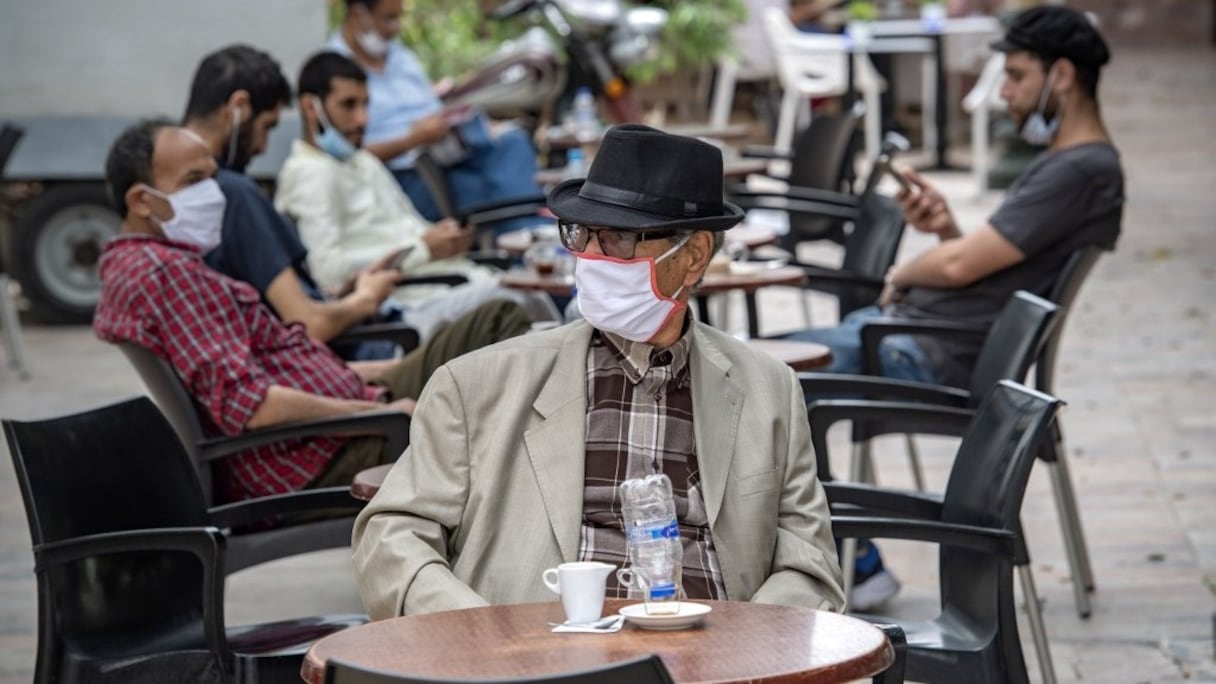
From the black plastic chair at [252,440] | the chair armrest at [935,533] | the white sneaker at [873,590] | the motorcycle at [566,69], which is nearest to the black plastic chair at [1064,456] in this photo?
the white sneaker at [873,590]

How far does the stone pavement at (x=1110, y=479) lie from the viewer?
552 centimetres

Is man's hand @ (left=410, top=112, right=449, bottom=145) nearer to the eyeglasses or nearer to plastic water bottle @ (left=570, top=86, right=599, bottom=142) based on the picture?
plastic water bottle @ (left=570, top=86, right=599, bottom=142)

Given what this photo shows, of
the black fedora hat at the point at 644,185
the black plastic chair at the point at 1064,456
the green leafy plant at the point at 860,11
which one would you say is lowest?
the black plastic chair at the point at 1064,456

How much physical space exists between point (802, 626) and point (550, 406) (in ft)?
2.23

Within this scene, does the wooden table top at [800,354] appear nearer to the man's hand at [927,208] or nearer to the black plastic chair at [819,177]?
the man's hand at [927,208]

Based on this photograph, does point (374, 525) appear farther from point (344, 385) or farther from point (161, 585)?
point (344, 385)

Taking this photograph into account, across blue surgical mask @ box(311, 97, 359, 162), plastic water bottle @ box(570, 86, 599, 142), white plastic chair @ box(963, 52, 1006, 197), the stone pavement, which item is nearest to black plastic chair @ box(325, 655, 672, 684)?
the stone pavement

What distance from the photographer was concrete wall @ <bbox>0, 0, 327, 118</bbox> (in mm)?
11055

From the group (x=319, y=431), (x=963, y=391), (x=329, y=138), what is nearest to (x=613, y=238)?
(x=319, y=431)

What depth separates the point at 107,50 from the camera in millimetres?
11117

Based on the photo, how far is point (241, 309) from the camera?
16.1 ft

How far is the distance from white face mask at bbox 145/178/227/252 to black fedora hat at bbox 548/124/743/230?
2037 mm

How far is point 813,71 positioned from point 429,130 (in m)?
8.97

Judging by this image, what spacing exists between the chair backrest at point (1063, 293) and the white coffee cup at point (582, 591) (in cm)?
320
